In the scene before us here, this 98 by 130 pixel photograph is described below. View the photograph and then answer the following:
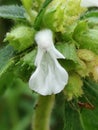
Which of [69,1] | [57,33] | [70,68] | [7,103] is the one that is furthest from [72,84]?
[7,103]

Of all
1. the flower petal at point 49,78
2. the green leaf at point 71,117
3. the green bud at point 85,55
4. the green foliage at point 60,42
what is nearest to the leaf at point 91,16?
the green foliage at point 60,42

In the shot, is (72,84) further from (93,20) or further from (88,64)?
(93,20)

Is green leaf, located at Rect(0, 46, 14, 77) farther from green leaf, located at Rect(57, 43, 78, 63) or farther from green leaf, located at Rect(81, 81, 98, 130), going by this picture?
green leaf, located at Rect(81, 81, 98, 130)

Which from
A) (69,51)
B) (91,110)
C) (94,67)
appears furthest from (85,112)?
(69,51)

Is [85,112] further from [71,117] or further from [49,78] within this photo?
[49,78]

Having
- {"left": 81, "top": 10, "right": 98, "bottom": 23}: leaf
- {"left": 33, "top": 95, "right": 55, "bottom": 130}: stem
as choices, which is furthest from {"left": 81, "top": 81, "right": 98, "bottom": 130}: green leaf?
{"left": 81, "top": 10, "right": 98, "bottom": 23}: leaf
